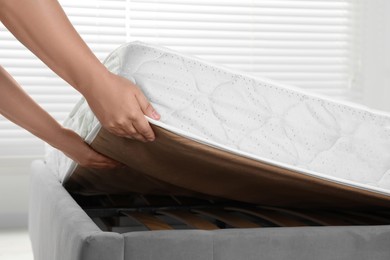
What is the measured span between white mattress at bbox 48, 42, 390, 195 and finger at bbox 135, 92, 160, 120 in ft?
0.04

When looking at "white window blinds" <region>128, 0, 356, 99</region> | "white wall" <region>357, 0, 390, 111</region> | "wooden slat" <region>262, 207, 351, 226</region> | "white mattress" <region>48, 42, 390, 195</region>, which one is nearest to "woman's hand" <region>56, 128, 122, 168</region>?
"white mattress" <region>48, 42, 390, 195</region>

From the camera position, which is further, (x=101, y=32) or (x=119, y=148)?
(x=101, y=32)

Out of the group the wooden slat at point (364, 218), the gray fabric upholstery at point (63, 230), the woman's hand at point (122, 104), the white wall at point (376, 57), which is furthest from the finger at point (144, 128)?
the white wall at point (376, 57)

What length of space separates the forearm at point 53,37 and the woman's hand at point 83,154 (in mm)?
312

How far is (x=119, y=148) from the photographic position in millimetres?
1192

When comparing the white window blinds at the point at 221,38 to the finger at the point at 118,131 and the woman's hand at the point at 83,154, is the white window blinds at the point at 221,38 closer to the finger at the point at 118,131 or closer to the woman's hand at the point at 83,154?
the woman's hand at the point at 83,154

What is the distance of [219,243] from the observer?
0.97 meters

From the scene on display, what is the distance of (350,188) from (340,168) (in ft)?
0.13

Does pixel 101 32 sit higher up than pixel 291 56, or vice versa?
pixel 291 56

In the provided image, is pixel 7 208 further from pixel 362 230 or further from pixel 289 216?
pixel 362 230

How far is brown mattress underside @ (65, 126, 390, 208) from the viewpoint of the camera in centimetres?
109

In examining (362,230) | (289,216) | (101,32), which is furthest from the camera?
(101,32)

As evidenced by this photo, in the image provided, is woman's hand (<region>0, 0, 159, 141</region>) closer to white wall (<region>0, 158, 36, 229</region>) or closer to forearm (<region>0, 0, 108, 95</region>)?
Result: forearm (<region>0, 0, 108, 95</region>)

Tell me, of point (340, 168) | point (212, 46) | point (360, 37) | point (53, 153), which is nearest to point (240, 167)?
point (340, 168)
